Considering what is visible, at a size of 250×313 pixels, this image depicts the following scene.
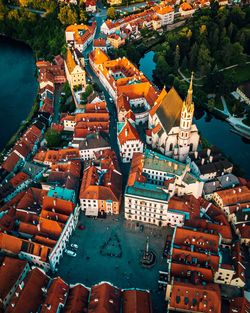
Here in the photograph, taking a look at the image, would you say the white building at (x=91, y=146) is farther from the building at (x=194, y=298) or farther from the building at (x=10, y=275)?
the building at (x=194, y=298)

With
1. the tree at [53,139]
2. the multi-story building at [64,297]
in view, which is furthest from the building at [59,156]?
the multi-story building at [64,297]

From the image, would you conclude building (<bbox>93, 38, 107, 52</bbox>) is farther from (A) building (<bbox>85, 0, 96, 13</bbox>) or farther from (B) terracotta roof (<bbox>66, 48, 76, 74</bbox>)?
(A) building (<bbox>85, 0, 96, 13</bbox>)

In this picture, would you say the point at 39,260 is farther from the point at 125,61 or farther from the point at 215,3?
the point at 215,3

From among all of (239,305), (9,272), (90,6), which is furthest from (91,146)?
(90,6)

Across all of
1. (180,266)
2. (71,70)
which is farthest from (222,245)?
(71,70)

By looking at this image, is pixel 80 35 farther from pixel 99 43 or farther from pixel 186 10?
pixel 186 10
